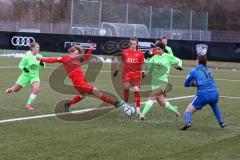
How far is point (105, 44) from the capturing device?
42.1 metres

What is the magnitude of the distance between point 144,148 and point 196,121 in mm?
4194

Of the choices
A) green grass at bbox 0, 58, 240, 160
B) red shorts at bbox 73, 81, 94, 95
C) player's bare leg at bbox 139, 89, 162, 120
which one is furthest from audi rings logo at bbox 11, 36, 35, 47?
player's bare leg at bbox 139, 89, 162, 120

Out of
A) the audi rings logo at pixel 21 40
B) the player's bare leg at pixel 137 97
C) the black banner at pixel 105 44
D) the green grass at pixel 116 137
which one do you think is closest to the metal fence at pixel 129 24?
the black banner at pixel 105 44

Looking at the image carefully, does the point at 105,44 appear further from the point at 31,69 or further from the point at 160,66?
the point at 160,66

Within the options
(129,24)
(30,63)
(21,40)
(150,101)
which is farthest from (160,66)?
(129,24)

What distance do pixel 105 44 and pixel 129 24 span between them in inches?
240

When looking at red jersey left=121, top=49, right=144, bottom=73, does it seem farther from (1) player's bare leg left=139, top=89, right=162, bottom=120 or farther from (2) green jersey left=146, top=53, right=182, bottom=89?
(1) player's bare leg left=139, top=89, right=162, bottom=120

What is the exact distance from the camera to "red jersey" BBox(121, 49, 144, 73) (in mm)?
15859

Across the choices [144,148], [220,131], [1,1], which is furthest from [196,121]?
[1,1]

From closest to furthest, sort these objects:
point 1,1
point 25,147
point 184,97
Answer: point 25,147 → point 184,97 → point 1,1

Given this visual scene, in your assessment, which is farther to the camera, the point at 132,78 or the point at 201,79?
the point at 132,78

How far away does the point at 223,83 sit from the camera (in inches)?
1112

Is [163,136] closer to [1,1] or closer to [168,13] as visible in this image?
[168,13]

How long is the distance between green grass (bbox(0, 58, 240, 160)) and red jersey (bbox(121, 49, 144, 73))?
3.87 ft
